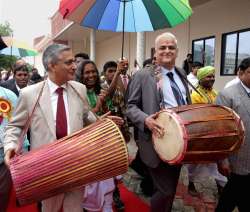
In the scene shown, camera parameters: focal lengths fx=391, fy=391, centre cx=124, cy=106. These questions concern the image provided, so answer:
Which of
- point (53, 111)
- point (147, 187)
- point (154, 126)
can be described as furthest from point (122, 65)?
point (147, 187)

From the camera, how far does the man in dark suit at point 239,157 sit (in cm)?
325

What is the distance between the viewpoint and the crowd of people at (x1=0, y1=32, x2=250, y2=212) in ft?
8.87

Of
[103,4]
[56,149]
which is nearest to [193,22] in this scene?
[103,4]

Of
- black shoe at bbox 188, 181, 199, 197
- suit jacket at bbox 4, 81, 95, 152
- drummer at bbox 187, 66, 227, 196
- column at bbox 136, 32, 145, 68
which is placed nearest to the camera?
suit jacket at bbox 4, 81, 95, 152

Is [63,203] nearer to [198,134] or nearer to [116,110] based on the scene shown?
[198,134]

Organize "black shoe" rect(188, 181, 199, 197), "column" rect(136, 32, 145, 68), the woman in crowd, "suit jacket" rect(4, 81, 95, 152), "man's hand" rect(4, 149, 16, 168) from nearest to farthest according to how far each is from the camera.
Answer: "man's hand" rect(4, 149, 16, 168) < "suit jacket" rect(4, 81, 95, 152) < the woman in crowd < "black shoe" rect(188, 181, 199, 197) < "column" rect(136, 32, 145, 68)

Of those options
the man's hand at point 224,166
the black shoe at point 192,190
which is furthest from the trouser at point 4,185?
the black shoe at point 192,190

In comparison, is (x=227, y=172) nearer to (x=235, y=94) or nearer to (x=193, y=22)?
(x=235, y=94)

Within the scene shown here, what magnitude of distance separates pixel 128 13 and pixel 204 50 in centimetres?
715

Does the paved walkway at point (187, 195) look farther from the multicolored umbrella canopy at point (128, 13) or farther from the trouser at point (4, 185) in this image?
the trouser at point (4, 185)

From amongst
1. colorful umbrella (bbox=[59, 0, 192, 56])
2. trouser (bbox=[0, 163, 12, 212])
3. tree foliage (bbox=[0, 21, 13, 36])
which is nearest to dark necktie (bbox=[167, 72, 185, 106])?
colorful umbrella (bbox=[59, 0, 192, 56])

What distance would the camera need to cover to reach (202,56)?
1087 cm

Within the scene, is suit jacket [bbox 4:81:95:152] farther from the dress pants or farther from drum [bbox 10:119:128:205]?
the dress pants

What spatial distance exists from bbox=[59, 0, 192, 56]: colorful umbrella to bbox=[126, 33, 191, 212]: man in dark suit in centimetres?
51
